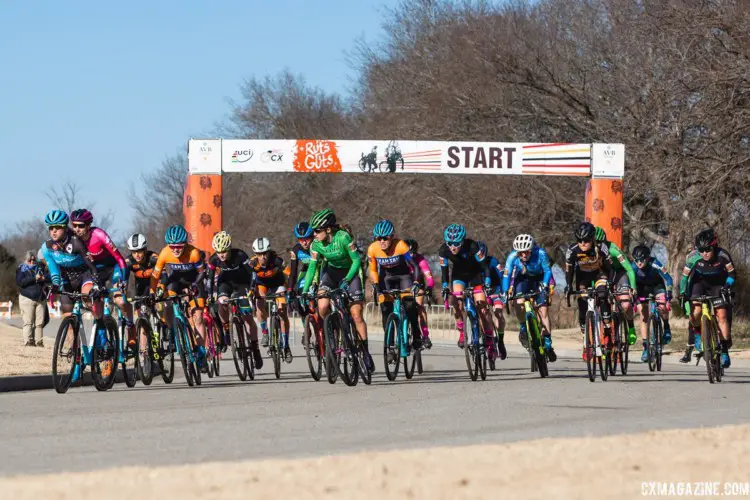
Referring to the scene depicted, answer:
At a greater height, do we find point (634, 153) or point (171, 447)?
point (634, 153)

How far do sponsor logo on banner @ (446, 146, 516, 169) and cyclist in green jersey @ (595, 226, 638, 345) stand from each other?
11.7 metres

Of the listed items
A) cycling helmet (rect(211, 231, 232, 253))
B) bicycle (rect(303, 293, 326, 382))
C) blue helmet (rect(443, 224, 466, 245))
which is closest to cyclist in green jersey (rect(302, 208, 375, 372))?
bicycle (rect(303, 293, 326, 382))

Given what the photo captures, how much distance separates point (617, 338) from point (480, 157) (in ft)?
46.3

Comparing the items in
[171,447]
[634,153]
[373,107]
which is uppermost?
[373,107]

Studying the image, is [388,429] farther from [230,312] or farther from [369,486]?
[230,312]

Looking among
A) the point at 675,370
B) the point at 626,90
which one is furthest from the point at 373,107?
the point at 675,370

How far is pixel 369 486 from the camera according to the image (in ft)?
25.2

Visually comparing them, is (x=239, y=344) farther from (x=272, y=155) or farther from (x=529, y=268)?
(x=272, y=155)

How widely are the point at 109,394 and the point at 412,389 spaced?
3238 mm

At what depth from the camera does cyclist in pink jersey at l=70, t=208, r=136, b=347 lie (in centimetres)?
1631

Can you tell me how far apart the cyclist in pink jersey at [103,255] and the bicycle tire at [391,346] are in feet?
9.45

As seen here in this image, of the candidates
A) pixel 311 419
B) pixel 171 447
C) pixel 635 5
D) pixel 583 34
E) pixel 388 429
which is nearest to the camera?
pixel 171 447

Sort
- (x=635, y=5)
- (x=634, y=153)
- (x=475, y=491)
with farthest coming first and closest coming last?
(x=635, y=5), (x=634, y=153), (x=475, y=491)

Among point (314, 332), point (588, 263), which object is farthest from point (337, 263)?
point (588, 263)
